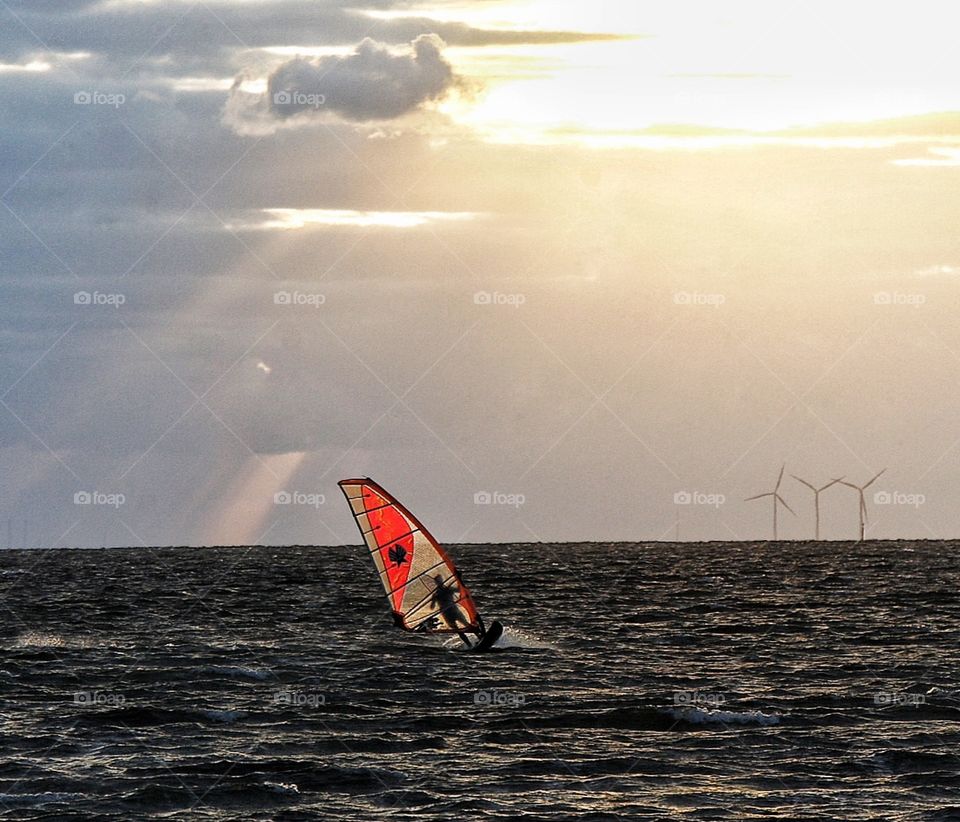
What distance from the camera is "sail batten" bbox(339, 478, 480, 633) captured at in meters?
43.5

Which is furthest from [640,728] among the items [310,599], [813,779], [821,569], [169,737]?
[821,569]

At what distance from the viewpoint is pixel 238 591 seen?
85.2 meters

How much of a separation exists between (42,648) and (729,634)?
922 inches

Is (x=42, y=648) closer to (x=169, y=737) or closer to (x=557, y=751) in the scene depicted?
(x=169, y=737)
